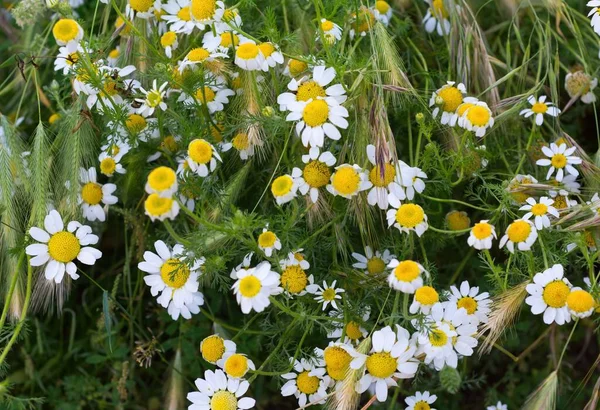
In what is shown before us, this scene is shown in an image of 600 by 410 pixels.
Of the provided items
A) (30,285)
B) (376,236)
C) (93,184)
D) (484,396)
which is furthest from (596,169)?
(30,285)

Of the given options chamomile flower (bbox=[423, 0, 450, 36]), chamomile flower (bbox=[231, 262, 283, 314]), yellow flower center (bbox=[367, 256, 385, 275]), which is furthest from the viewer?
chamomile flower (bbox=[423, 0, 450, 36])

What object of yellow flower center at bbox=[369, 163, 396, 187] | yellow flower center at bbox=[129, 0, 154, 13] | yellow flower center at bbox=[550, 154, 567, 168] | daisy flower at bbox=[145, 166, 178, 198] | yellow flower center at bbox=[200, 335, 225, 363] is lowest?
yellow flower center at bbox=[200, 335, 225, 363]

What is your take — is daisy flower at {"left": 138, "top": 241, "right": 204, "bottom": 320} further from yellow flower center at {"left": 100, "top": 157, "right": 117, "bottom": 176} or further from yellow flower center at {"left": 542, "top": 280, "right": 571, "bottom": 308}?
yellow flower center at {"left": 542, "top": 280, "right": 571, "bottom": 308}

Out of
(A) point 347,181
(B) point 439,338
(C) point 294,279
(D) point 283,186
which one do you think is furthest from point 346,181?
(B) point 439,338

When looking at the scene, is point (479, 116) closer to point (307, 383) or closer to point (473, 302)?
point (473, 302)

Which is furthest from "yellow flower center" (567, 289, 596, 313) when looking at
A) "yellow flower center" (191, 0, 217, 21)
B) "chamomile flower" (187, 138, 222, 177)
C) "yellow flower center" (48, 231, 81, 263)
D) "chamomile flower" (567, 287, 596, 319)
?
"yellow flower center" (48, 231, 81, 263)

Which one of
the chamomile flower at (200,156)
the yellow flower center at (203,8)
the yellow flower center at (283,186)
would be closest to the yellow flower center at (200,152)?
the chamomile flower at (200,156)
